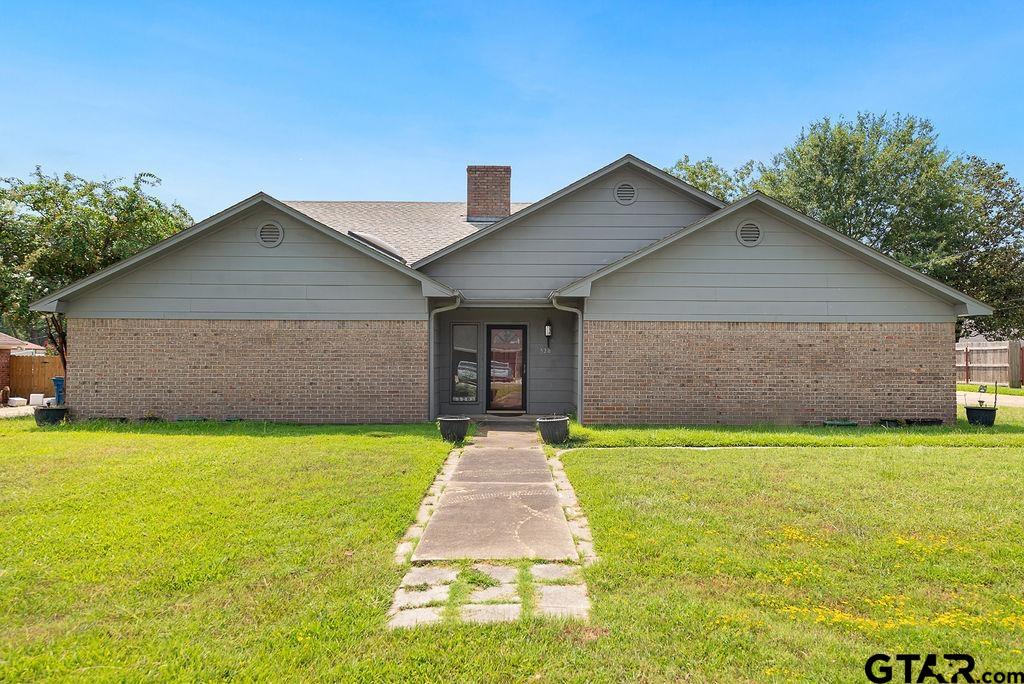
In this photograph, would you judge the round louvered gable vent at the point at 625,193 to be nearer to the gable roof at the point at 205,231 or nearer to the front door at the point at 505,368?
the front door at the point at 505,368

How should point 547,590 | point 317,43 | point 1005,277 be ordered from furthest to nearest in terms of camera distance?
point 1005,277 < point 317,43 < point 547,590

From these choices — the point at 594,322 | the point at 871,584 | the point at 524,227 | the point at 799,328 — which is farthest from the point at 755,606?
the point at 524,227

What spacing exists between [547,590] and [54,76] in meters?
13.1

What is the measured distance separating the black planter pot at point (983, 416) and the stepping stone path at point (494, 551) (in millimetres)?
9872

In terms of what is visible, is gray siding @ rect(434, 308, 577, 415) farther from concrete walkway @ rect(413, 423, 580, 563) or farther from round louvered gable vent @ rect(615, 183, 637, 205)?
concrete walkway @ rect(413, 423, 580, 563)

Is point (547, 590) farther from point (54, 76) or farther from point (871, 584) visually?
point (54, 76)

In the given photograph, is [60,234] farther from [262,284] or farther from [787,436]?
[787,436]

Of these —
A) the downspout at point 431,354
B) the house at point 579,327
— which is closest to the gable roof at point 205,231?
the house at point 579,327

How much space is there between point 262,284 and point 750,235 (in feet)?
33.1

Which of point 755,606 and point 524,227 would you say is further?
point 524,227

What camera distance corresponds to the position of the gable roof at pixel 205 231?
456 inches

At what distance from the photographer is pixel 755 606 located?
3.58 m

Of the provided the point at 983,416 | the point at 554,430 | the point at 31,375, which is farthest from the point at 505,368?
the point at 31,375

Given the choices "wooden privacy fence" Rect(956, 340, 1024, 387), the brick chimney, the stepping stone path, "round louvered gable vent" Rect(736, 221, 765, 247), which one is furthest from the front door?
"wooden privacy fence" Rect(956, 340, 1024, 387)
